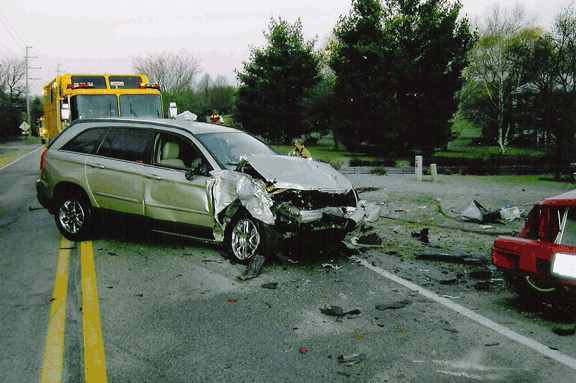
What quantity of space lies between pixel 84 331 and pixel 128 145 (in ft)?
12.2

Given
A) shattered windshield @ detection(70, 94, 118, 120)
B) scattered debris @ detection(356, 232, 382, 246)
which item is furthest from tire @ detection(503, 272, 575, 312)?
shattered windshield @ detection(70, 94, 118, 120)

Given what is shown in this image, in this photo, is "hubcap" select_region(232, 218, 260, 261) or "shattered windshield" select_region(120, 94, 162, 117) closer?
"hubcap" select_region(232, 218, 260, 261)

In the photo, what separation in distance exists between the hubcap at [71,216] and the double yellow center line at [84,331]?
4.13 feet

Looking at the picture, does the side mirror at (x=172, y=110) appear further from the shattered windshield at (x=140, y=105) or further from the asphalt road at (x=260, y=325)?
the asphalt road at (x=260, y=325)

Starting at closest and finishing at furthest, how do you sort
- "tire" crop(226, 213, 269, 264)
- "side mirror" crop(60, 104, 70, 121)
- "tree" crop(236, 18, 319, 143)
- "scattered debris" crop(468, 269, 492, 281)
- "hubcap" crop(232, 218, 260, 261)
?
"scattered debris" crop(468, 269, 492, 281), "tire" crop(226, 213, 269, 264), "hubcap" crop(232, 218, 260, 261), "side mirror" crop(60, 104, 70, 121), "tree" crop(236, 18, 319, 143)

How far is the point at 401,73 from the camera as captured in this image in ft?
107

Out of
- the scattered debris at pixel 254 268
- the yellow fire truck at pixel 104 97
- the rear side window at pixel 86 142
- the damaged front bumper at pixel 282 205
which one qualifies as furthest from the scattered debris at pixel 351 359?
the yellow fire truck at pixel 104 97

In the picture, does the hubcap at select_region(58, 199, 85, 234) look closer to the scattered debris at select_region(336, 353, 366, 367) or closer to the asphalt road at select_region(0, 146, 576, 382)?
the asphalt road at select_region(0, 146, 576, 382)

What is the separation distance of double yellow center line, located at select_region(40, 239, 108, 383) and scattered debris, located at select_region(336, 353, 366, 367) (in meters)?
1.70

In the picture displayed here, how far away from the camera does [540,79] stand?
26.7 metres

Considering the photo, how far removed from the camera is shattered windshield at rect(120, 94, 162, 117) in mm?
15109

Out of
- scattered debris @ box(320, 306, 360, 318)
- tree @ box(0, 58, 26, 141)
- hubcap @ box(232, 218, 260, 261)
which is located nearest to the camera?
scattered debris @ box(320, 306, 360, 318)

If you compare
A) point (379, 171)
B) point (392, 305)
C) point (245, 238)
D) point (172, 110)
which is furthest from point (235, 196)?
point (379, 171)

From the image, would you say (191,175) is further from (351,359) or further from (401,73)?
(401,73)
